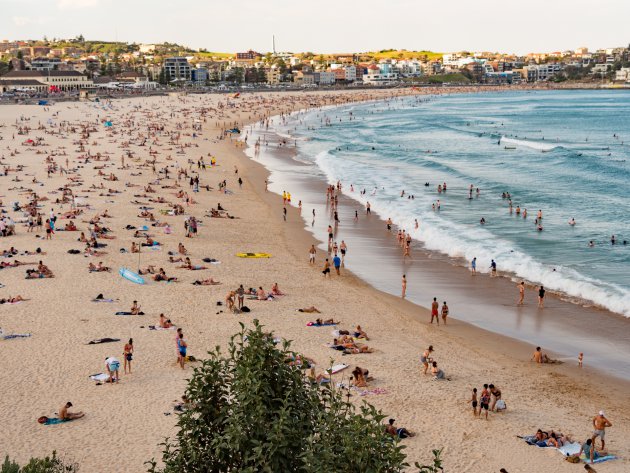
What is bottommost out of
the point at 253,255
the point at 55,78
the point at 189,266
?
the point at 253,255

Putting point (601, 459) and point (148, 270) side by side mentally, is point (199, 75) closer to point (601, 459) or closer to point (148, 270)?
point (148, 270)

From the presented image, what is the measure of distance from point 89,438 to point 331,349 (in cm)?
615

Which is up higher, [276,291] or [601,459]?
[276,291]

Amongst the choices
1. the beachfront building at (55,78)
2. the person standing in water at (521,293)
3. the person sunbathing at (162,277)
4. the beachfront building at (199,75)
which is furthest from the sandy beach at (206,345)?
the beachfront building at (199,75)

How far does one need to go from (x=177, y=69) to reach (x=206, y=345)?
7096 inches

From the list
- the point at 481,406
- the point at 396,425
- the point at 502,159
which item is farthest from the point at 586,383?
the point at 502,159

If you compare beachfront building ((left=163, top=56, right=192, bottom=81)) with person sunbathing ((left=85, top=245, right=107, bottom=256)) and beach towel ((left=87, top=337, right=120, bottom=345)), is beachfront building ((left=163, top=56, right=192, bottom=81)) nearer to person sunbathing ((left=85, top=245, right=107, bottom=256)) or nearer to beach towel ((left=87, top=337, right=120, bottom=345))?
person sunbathing ((left=85, top=245, right=107, bottom=256))

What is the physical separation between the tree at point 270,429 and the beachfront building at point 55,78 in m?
129

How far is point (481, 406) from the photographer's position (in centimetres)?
1305

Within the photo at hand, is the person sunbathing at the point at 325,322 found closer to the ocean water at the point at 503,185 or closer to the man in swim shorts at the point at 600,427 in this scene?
the man in swim shorts at the point at 600,427

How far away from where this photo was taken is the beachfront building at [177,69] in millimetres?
184250

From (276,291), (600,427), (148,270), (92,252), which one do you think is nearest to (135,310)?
(148,270)

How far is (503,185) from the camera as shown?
4166 cm

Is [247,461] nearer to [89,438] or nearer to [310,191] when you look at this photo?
[89,438]
